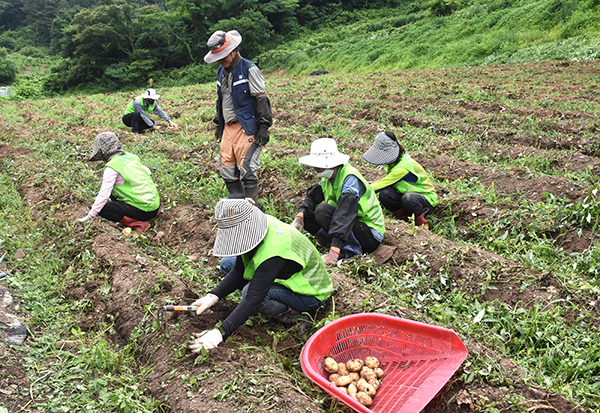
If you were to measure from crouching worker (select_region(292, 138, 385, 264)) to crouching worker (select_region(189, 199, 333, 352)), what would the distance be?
78 cm

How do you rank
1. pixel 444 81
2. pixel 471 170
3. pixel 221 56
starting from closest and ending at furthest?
pixel 221 56 → pixel 471 170 → pixel 444 81

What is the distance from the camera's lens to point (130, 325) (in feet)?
10.4

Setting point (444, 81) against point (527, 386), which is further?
point (444, 81)

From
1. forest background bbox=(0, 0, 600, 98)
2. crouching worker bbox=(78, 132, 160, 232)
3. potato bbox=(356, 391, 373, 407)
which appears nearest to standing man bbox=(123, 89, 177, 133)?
crouching worker bbox=(78, 132, 160, 232)

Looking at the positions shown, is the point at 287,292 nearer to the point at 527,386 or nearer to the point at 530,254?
the point at 527,386

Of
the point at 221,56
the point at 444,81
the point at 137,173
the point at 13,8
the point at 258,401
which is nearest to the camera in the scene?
the point at 258,401

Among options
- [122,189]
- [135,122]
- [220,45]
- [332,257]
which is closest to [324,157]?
[332,257]

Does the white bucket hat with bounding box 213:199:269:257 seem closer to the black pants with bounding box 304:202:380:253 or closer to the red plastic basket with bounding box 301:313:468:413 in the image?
the red plastic basket with bounding box 301:313:468:413

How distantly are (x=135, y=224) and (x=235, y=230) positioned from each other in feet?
9.30

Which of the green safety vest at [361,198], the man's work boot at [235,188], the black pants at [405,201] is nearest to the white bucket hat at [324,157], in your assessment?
the green safety vest at [361,198]

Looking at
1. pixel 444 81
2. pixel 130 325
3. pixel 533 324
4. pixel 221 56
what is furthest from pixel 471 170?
pixel 444 81

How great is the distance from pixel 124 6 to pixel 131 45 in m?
2.70

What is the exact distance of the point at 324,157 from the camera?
3738 millimetres

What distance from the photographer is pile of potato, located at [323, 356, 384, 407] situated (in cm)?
247
